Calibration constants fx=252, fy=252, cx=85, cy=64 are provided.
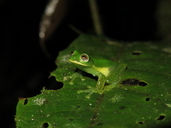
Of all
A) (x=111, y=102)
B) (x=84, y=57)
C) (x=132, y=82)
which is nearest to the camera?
(x=111, y=102)

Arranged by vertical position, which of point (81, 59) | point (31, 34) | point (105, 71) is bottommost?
point (31, 34)

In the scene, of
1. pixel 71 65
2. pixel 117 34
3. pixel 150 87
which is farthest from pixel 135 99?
pixel 117 34

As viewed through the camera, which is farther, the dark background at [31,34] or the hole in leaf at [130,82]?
the dark background at [31,34]

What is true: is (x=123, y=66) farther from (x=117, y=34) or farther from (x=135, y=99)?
(x=117, y=34)

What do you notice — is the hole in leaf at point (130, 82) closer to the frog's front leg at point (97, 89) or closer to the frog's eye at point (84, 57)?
the frog's front leg at point (97, 89)

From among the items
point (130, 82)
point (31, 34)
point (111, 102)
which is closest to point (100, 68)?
point (130, 82)

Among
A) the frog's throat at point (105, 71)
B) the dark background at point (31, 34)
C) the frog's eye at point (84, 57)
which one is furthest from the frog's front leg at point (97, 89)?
the dark background at point (31, 34)

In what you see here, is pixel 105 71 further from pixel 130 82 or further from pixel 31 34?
pixel 31 34

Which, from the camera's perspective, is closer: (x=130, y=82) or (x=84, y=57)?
(x=130, y=82)
